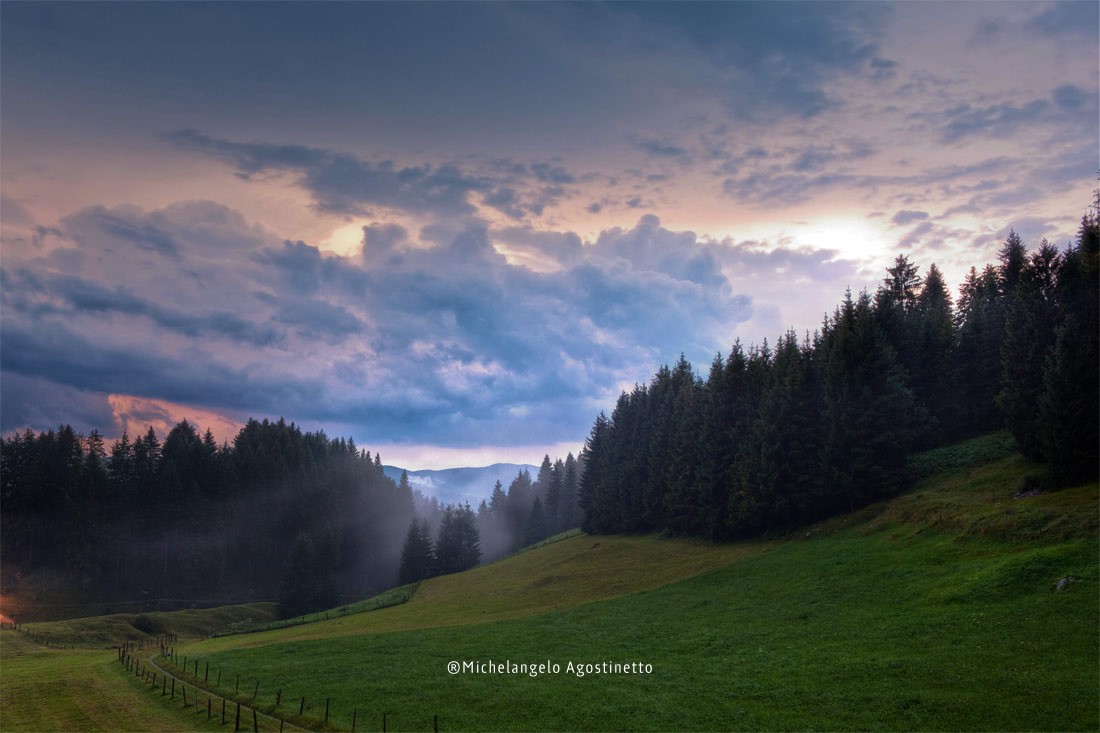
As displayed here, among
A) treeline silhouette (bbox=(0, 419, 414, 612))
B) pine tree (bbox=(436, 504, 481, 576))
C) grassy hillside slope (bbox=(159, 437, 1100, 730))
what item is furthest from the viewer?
pine tree (bbox=(436, 504, 481, 576))

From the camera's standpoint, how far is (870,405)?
217ft

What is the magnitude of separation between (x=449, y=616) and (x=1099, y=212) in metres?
77.6

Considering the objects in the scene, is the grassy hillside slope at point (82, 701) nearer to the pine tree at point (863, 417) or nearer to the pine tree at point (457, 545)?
the pine tree at point (863, 417)

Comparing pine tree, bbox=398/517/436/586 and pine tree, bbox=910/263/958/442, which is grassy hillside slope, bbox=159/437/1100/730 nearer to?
pine tree, bbox=910/263/958/442

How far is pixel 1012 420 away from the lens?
5550cm

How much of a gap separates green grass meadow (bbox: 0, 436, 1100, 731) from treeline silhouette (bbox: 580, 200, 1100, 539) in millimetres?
4159

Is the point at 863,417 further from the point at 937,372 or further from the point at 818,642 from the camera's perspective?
the point at 818,642

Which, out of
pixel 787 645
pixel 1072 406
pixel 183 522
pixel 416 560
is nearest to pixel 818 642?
pixel 787 645

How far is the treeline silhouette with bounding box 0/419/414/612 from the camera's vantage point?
111062 millimetres

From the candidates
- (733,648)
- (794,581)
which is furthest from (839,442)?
(733,648)

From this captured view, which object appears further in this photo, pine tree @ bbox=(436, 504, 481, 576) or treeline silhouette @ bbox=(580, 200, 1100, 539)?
pine tree @ bbox=(436, 504, 481, 576)

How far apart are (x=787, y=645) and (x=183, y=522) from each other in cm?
12689

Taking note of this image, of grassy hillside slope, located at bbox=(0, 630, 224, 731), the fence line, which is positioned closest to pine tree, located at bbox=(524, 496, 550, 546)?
the fence line

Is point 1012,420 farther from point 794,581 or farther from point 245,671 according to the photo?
point 245,671
